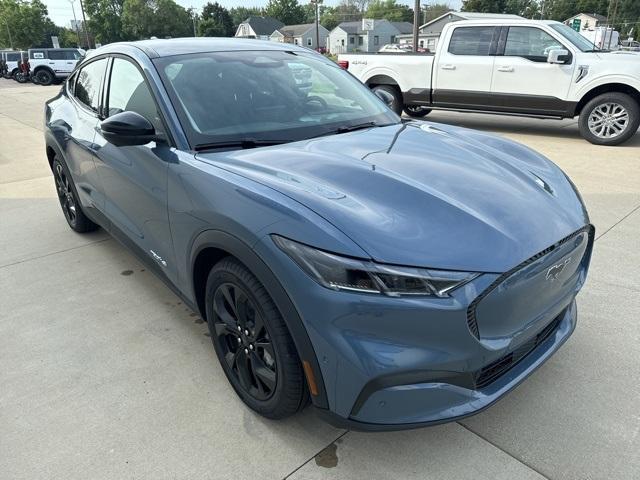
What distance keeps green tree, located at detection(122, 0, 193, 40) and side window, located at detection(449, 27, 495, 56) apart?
285ft

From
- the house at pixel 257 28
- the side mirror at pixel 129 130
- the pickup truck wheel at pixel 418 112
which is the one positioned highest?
the house at pixel 257 28

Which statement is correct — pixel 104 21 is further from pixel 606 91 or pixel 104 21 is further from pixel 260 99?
pixel 260 99

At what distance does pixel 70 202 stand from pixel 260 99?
8.60ft

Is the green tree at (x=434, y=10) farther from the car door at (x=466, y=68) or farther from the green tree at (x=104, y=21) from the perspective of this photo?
the car door at (x=466, y=68)

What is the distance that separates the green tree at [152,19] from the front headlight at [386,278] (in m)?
93.9

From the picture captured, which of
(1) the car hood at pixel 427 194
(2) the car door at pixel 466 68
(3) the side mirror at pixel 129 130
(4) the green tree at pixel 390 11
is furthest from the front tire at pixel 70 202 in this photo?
(4) the green tree at pixel 390 11

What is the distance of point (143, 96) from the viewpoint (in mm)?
2803

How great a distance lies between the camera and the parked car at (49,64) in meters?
25.1

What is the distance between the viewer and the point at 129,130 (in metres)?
2.45

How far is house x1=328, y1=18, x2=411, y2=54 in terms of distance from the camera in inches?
3351

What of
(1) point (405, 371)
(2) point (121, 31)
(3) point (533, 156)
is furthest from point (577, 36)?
(2) point (121, 31)

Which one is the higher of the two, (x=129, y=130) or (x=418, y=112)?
(x=129, y=130)

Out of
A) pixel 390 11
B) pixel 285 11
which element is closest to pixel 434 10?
pixel 390 11

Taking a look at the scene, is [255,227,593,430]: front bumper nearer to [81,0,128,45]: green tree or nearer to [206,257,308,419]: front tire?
[206,257,308,419]: front tire
